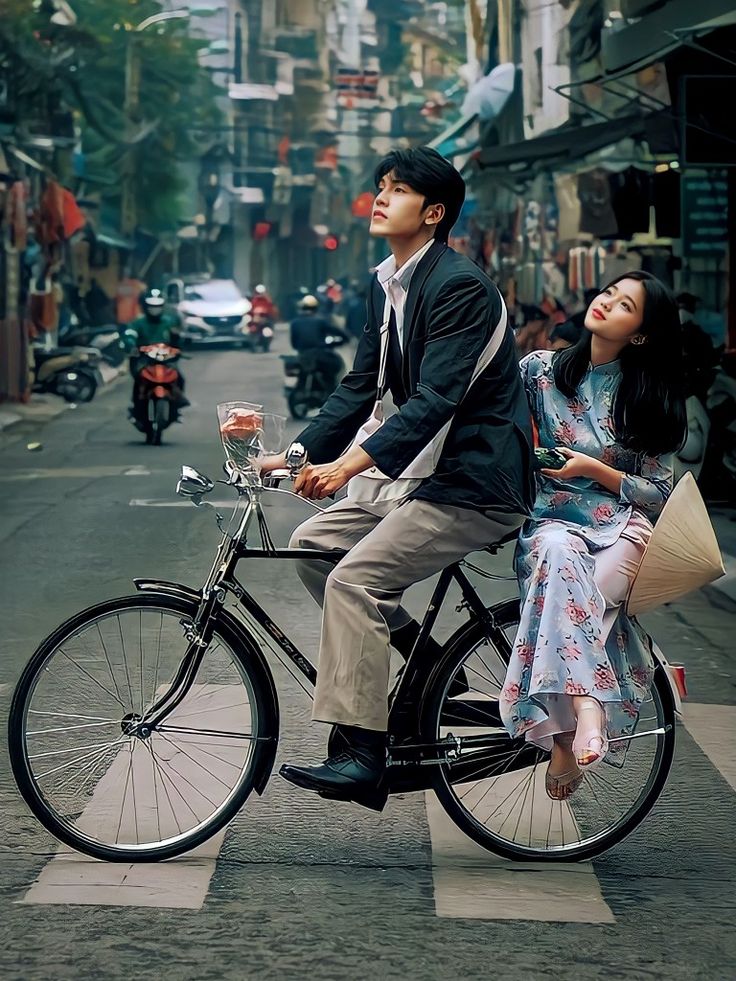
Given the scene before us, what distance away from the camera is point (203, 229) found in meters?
80.9

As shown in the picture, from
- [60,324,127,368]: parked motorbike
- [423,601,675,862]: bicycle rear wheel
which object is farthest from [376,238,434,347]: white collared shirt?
[60,324,127,368]: parked motorbike

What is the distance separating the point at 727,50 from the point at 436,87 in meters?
72.0

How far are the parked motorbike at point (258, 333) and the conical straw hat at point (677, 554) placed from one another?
4132cm

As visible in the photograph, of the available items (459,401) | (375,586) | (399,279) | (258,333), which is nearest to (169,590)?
(375,586)

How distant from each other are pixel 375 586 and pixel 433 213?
3.10 ft

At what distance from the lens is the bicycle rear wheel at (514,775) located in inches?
185

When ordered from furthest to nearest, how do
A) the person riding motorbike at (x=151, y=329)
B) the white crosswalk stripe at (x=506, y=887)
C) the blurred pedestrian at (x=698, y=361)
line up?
the person riding motorbike at (x=151, y=329) < the blurred pedestrian at (x=698, y=361) < the white crosswalk stripe at (x=506, y=887)

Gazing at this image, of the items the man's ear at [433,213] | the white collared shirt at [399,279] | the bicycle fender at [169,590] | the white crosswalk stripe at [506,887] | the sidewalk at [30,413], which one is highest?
the man's ear at [433,213]

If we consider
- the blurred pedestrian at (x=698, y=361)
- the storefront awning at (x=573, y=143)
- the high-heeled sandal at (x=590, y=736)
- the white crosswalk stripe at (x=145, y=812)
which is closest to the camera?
the high-heeled sandal at (x=590, y=736)

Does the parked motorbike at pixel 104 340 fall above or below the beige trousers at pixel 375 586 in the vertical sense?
below

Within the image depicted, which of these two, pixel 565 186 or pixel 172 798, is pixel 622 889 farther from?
pixel 565 186

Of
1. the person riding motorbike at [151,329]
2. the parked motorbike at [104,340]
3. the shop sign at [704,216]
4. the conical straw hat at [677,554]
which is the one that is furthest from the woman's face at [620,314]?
the parked motorbike at [104,340]

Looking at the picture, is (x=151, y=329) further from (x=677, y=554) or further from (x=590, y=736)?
(x=590, y=736)

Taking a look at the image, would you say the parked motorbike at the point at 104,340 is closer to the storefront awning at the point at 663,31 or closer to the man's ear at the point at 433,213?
the storefront awning at the point at 663,31
